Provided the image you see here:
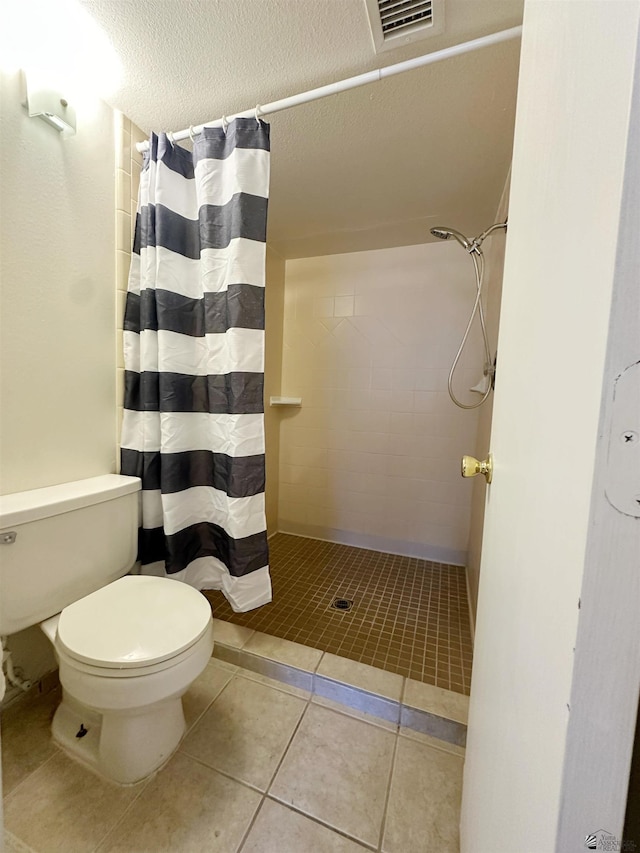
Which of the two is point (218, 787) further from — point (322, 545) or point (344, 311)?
point (344, 311)

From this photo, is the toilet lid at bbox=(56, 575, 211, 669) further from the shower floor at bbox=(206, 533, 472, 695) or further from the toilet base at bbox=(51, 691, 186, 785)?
the shower floor at bbox=(206, 533, 472, 695)

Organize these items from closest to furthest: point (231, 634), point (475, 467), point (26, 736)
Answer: point (475, 467) → point (26, 736) → point (231, 634)

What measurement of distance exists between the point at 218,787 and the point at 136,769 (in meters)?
0.23

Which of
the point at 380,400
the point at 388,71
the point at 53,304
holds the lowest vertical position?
the point at 380,400

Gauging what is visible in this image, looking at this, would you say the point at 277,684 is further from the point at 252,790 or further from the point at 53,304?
the point at 53,304

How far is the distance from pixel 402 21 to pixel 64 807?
2.24 metres

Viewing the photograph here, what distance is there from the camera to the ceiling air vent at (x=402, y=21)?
2.67 ft

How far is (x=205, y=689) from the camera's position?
3.84 feet

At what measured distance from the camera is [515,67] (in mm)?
955

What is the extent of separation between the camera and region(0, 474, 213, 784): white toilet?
0.77m

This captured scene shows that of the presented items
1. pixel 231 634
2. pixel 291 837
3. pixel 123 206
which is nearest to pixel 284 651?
pixel 231 634

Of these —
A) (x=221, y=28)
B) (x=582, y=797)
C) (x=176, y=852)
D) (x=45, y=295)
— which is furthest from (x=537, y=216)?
(x=176, y=852)

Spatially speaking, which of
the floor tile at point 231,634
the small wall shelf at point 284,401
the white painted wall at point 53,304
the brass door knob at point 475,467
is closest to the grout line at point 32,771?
the white painted wall at point 53,304

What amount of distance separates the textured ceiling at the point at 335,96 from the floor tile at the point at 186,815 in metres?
2.07
